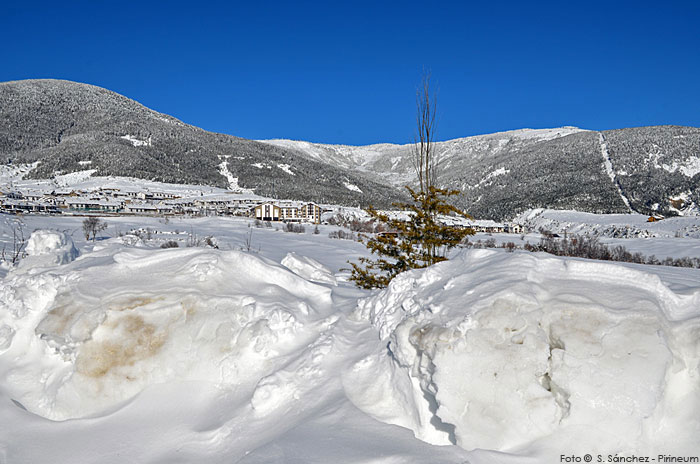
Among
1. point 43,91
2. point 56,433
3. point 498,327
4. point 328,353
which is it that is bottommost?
point 56,433

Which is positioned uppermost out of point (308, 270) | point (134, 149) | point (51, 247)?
A: point (134, 149)

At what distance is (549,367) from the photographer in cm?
289

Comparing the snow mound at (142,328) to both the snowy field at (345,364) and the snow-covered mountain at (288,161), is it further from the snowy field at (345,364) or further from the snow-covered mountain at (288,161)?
the snow-covered mountain at (288,161)

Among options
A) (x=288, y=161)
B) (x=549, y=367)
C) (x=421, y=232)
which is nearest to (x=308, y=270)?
(x=421, y=232)

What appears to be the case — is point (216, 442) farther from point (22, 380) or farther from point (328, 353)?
point (22, 380)

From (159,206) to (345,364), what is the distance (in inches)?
2057

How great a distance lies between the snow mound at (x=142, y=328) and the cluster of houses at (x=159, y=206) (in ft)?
101

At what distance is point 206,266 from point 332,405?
233 cm

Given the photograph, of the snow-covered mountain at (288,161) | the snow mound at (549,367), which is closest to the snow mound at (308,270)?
the snow mound at (549,367)

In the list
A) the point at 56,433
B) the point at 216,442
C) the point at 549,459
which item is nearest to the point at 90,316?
the point at 56,433

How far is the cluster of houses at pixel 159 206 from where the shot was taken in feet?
132

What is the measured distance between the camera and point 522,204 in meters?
93.4

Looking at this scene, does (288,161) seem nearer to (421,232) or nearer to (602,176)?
(602,176)

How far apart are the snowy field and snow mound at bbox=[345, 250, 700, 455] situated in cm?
1
